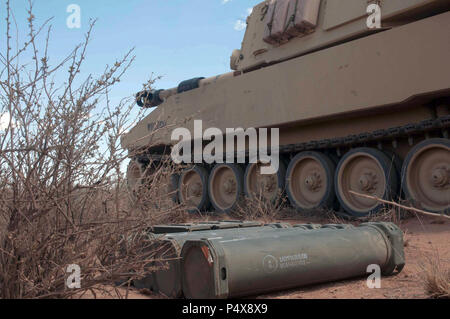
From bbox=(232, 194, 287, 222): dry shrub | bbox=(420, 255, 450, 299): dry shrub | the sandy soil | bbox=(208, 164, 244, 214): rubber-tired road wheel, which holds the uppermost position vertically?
bbox=(208, 164, 244, 214): rubber-tired road wheel

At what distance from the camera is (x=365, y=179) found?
845 cm

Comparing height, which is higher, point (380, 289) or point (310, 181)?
point (310, 181)

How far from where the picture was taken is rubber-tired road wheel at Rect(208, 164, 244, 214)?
1112 centimetres

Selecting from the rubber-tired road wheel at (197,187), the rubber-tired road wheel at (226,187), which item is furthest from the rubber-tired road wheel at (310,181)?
the rubber-tired road wheel at (197,187)

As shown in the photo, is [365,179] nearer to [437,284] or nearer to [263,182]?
[263,182]

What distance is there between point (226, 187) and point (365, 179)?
396 cm

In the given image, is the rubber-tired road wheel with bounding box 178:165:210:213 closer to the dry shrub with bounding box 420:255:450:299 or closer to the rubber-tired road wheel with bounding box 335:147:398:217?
the rubber-tired road wheel with bounding box 335:147:398:217

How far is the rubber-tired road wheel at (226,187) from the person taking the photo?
11117 mm

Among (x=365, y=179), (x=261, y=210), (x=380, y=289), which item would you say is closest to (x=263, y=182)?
(x=365, y=179)

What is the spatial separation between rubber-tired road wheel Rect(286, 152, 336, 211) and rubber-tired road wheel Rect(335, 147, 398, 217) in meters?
0.27

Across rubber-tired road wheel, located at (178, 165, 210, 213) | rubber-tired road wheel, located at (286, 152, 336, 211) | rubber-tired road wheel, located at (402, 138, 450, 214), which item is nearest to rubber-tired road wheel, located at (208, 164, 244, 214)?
rubber-tired road wheel, located at (178, 165, 210, 213)

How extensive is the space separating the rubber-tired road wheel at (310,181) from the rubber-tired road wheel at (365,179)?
0.27m

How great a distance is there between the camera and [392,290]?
3.70m

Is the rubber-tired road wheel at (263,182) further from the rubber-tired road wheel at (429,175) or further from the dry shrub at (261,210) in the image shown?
the rubber-tired road wheel at (429,175)
